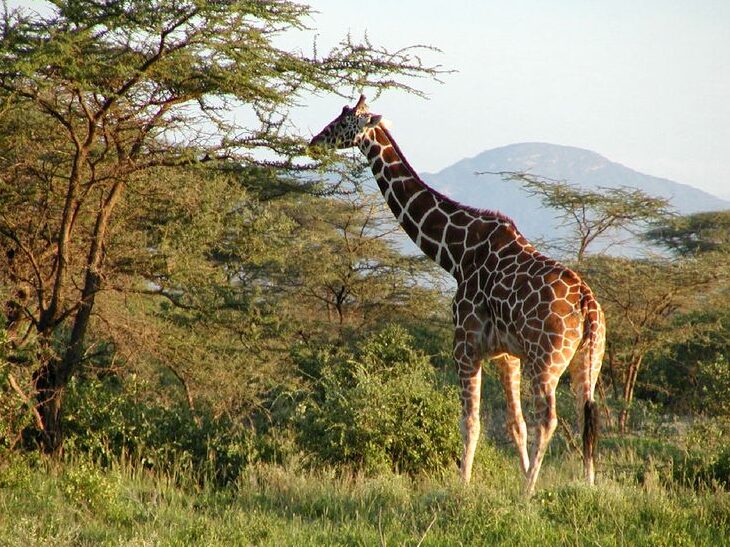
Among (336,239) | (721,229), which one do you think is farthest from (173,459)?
(721,229)

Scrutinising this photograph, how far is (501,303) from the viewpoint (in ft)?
28.6

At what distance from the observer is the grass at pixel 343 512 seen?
6852 millimetres

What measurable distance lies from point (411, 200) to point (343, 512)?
3.50 metres

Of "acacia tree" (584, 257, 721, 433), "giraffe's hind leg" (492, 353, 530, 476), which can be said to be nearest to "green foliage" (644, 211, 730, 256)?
"acacia tree" (584, 257, 721, 433)

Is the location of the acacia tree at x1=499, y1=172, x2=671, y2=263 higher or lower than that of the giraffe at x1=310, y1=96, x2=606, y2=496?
higher

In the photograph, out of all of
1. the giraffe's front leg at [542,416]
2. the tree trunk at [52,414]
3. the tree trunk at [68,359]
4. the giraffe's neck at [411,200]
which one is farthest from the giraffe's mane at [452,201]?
the tree trunk at [52,414]

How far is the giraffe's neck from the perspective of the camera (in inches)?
379

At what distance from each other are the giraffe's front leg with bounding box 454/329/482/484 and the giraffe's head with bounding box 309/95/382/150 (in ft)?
7.82

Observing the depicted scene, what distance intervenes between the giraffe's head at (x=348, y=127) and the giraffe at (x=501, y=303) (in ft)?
0.03

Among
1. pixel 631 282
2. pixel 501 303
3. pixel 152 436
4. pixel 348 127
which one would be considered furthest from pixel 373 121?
pixel 631 282

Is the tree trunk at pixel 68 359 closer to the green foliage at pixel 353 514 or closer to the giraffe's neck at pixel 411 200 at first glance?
the green foliage at pixel 353 514

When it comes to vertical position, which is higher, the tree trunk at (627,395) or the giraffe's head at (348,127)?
the giraffe's head at (348,127)

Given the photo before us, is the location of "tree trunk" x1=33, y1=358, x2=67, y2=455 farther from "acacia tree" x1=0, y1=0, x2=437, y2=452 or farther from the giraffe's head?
the giraffe's head

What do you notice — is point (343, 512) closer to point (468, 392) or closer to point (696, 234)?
point (468, 392)
